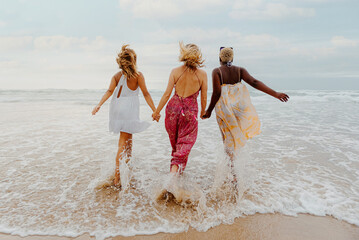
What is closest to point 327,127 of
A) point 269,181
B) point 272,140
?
point 272,140

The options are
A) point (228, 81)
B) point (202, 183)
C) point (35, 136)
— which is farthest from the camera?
point (35, 136)

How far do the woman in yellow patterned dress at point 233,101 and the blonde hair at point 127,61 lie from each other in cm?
119

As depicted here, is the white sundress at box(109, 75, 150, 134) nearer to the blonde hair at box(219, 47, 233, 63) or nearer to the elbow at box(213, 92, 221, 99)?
the elbow at box(213, 92, 221, 99)

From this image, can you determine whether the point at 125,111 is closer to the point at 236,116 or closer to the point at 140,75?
the point at 140,75

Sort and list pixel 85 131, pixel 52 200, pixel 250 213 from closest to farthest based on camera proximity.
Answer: pixel 250 213 → pixel 52 200 → pixel 85 131

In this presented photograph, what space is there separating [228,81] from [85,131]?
5727 mm

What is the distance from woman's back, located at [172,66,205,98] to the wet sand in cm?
181

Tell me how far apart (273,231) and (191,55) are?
2401mm

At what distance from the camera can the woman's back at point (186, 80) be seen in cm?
362

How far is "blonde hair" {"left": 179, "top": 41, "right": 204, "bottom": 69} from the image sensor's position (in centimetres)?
351

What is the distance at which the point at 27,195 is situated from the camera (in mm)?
3785

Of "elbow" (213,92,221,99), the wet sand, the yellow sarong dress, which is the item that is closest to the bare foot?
the wet sand

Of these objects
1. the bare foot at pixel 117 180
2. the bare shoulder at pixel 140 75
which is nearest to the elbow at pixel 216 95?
the bare shoulder at pixel 140 75

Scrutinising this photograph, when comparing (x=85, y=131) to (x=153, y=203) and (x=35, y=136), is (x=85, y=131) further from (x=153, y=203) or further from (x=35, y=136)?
(x=153, y=203)
